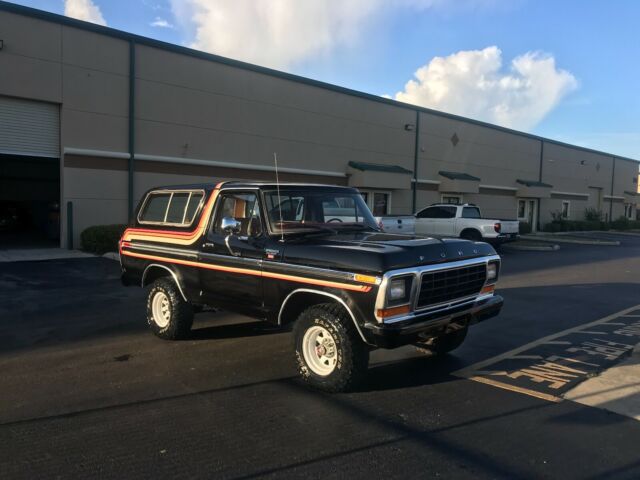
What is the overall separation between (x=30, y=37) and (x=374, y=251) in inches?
559

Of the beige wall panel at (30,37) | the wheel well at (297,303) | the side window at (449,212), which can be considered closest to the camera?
the wheel well at (297,303)

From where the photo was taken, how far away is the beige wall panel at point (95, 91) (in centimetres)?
1531

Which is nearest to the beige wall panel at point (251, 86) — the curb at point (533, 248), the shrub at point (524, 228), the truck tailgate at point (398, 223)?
the truck tailgate at point (398, 223)

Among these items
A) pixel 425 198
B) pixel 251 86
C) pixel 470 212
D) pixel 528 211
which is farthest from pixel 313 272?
pixel 528 211

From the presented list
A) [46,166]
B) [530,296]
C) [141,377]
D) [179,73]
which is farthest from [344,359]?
[46,166]

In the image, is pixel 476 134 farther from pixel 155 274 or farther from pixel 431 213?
pixel 155 274

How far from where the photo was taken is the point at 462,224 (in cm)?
2009

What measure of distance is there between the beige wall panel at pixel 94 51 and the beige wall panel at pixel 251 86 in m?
0.57

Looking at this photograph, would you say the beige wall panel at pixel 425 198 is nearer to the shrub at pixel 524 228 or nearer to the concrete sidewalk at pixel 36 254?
the shrub at pixel 524 228

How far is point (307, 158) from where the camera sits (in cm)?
2144

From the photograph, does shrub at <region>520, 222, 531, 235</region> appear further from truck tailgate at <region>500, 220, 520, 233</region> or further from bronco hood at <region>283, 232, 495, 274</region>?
bronco hood at <region>283, 232, 495, 274</region>

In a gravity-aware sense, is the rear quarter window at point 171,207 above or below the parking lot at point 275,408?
above

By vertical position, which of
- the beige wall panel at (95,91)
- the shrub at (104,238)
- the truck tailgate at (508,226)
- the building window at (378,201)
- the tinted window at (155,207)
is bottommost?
the shrub at (104,238)

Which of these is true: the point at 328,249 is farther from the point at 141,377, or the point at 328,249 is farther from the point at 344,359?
the point at 141,377
